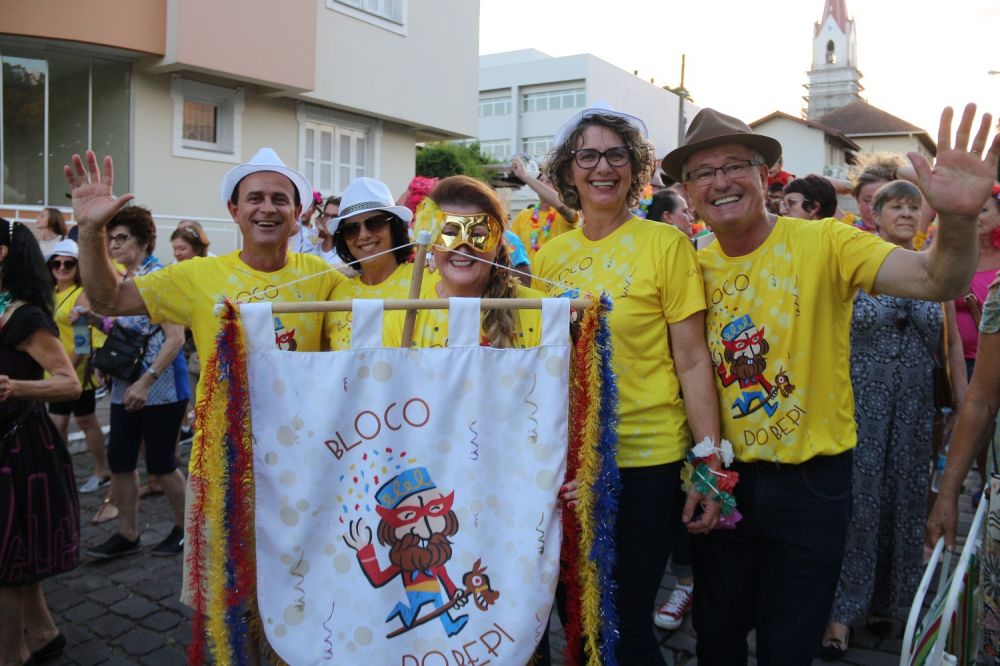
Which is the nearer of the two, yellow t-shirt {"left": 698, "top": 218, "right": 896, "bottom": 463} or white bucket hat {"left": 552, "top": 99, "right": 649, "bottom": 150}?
yellow t-shirt {"left": 698, "top": 218, "right": 896, "bottom": 463}

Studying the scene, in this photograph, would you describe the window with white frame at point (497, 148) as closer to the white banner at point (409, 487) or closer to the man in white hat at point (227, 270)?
the man in white hat at point (227, 270)

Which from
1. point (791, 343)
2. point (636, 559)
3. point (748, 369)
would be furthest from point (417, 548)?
point (791, 343)

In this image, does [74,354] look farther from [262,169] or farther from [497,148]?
[497,148]

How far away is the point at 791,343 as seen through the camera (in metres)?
2.46

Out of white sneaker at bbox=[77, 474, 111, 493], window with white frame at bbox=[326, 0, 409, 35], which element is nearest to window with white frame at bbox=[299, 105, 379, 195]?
window with white frame at bbox=[326, 0, 409, 35]

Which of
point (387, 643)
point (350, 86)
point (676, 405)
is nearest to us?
point (387, 643)

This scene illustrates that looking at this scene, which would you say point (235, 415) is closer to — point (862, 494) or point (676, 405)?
point (676, 405)

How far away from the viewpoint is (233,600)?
208 cm

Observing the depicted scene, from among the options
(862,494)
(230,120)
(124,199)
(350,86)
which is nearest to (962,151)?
(862,494)

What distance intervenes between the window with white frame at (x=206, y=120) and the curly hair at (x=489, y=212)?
38.2ft

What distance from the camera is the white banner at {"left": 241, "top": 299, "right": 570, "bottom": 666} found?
2.04 meters

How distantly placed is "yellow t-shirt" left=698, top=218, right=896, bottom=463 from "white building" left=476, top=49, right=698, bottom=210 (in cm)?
4240

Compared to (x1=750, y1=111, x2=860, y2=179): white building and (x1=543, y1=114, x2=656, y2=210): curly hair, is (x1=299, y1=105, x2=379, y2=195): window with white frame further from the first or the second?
(x1=750, y1=111, x2=860, y2=179): white building

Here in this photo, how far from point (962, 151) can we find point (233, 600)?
7.43 ft
